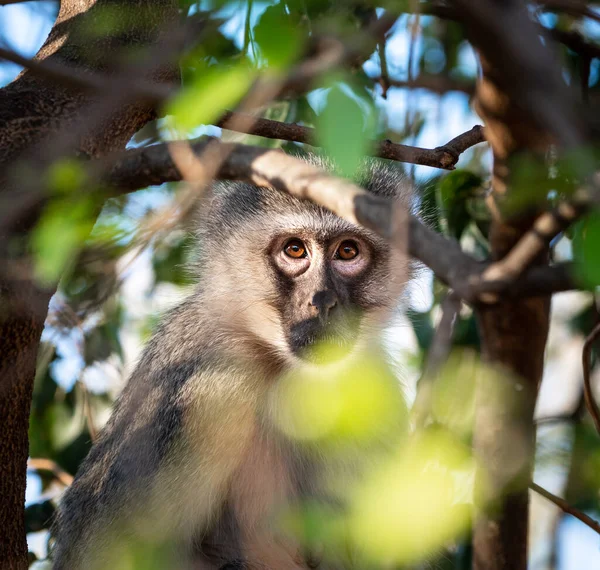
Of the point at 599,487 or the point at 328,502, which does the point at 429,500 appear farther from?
the point at 328,502

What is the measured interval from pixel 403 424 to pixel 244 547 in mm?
864

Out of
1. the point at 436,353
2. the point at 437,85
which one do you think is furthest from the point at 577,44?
the point at 436,353

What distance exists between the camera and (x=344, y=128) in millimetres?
1148

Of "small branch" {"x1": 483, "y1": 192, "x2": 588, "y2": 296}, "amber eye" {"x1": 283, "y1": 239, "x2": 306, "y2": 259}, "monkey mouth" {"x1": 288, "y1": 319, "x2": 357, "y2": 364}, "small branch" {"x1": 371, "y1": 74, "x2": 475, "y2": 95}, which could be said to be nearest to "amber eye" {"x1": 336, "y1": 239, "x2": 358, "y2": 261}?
"amber eye" {"x1": 283, "y1": 239, "x2": 306, "y2": 259}

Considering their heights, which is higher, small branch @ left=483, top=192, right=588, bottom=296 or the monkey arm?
small branch @ left=483, top=192, right=588, bottom=296

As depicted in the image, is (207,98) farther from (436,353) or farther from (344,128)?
(436,353)

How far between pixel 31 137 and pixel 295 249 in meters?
1.28

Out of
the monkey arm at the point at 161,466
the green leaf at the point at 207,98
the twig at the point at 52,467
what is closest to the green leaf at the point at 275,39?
the green leaf at the point at 207,98

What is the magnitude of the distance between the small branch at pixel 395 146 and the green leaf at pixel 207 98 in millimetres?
768

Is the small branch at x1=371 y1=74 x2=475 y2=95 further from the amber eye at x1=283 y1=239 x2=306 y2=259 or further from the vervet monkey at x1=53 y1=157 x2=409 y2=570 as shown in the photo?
the amber eye at x1=283 y1=239 x2=306 y2=259

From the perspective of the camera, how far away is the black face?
319 cm

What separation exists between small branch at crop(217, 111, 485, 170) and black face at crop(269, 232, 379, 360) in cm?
81

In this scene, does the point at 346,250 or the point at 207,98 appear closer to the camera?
the point at 207,98

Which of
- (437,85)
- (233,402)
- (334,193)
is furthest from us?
(233,402)
